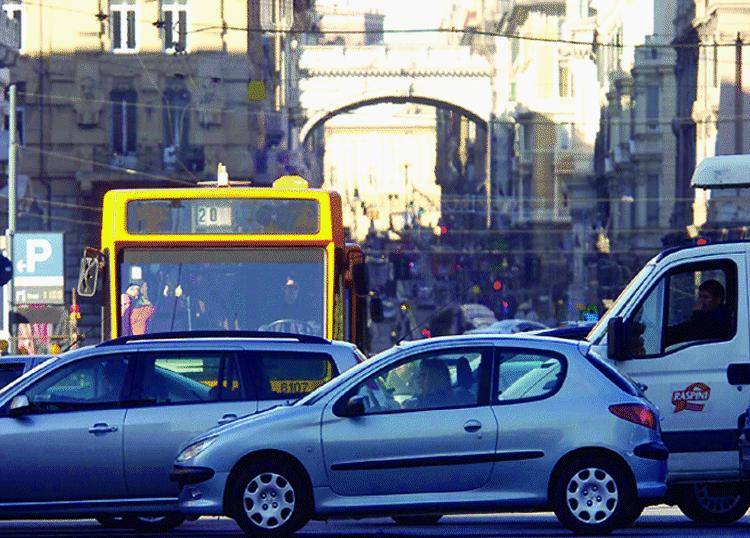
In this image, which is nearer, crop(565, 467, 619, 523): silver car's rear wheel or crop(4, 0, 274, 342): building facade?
crop(565, 467, 619, 523): silver car's rear wheel

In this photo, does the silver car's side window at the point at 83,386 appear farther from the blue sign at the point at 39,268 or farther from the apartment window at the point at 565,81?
the apartment window at the point at 565,81

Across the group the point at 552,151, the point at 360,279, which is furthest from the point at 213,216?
the point at 552,151

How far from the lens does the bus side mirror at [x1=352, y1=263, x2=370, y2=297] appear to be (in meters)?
19.5

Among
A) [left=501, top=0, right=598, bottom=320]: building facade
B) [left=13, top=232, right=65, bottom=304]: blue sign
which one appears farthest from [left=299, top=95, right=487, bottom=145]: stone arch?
[left=13, top=232, right=65, bottom=304]: blue sign

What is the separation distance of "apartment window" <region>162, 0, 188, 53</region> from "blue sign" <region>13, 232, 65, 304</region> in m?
25.3

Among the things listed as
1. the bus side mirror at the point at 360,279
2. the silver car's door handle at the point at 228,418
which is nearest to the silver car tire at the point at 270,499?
the silver car's door handle at the point at 228,418

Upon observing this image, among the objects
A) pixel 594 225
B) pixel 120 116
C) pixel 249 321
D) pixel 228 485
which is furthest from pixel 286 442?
pixel 594 225

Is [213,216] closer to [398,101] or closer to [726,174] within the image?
[726,174]

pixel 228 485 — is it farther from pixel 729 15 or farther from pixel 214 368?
pixel 729 15

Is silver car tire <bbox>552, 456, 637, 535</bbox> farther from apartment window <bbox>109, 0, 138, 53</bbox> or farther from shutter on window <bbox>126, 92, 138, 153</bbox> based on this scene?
apartment window <bbox>109, 0, 138, 53</bbox>

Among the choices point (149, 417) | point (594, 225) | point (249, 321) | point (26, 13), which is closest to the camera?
point (149, 417)

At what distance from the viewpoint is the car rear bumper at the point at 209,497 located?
1351 cm

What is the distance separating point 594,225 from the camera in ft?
310

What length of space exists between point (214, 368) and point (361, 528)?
1.67 meters
